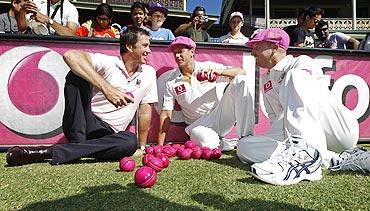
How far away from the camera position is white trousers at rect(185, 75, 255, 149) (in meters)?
4.02

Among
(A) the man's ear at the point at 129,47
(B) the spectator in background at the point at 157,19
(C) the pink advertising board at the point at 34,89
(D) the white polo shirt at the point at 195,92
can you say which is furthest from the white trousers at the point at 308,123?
(B) the spectator in background at the point at 157,19

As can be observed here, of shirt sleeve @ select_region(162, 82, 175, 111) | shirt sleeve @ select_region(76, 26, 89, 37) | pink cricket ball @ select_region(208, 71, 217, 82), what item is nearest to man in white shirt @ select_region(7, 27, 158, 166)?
shirt sleeve @ select_region(162, 82, 175, 111)

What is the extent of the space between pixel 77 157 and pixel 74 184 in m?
0.86

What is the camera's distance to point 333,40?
6.77 m

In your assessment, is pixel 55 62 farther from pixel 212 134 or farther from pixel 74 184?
pixel 74 184

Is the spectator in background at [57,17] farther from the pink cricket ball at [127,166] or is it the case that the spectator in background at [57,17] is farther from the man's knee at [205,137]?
the pink cricket ball at [127,166]

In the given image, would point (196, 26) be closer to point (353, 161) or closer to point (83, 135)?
point (83, 135)

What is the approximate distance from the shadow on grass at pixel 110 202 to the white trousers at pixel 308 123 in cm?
93

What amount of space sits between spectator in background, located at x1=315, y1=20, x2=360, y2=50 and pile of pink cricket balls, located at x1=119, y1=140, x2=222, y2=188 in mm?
3645

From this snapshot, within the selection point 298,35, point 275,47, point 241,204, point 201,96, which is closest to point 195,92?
point 201,96

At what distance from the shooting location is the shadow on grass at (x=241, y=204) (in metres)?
2.01

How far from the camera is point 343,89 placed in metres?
5.40

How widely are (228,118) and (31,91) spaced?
224 centimetres

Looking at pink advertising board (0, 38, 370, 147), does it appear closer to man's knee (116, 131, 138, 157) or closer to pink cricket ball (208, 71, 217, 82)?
pink cricket ball (208, 71, 217, 82)
